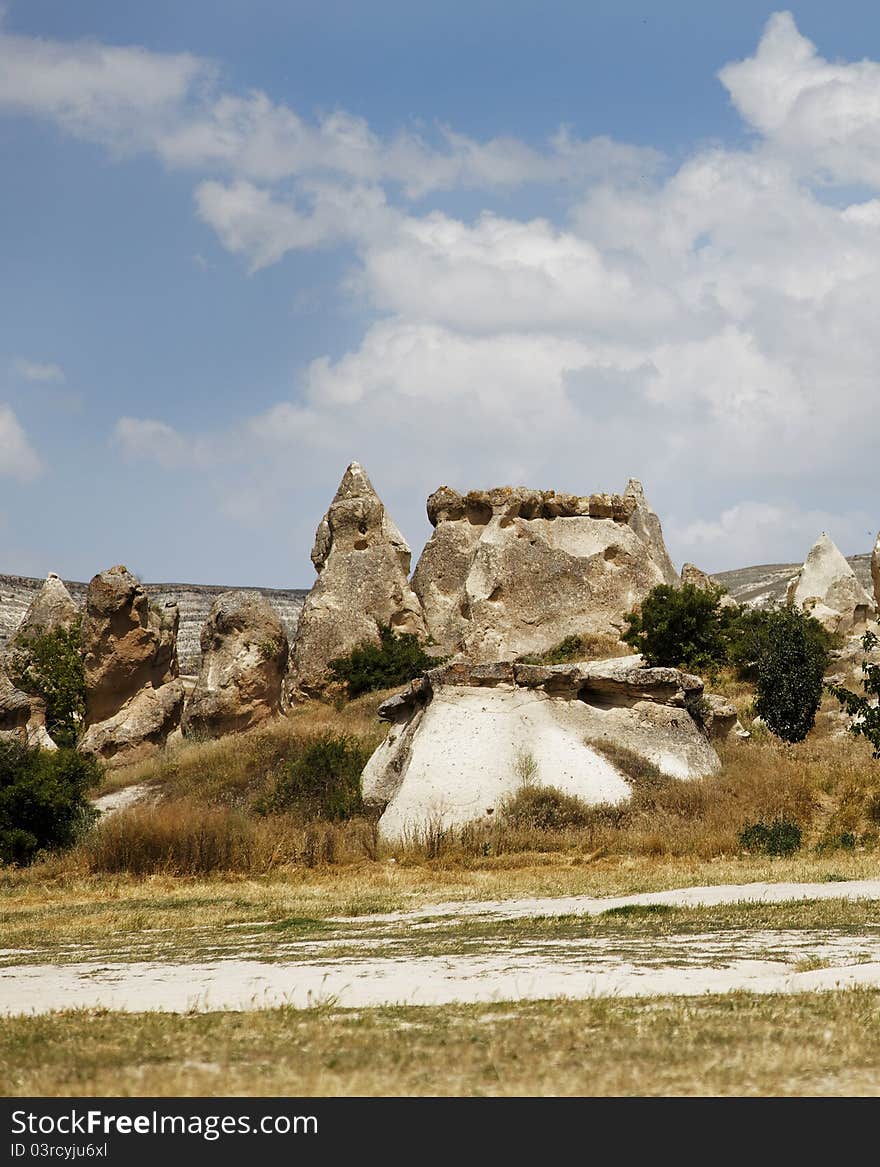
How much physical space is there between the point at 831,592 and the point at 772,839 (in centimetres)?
2804

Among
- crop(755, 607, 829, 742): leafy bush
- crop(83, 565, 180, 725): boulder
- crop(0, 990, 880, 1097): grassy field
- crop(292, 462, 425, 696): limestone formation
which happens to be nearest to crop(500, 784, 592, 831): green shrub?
crop(755, 607, 829, 742): leafy bush

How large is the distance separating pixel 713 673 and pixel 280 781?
46.9 feet

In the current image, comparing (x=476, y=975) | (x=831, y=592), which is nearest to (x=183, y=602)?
(x=831, y=592)

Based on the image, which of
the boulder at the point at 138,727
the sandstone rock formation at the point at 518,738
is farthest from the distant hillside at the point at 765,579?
the sandstone rock formation at the point at 518,738

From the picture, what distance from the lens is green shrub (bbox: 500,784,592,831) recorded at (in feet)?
53.6

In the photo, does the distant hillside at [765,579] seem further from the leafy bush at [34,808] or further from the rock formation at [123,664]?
the leafy bush at [34,808]

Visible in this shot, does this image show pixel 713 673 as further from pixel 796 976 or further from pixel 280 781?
pixel 796 976

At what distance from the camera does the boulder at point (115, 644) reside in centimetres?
3359

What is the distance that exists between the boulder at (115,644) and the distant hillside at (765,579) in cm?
3314

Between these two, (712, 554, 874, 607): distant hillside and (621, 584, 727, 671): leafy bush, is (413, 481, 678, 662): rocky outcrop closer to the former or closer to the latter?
(621, 584, 727, 671): leafy bush

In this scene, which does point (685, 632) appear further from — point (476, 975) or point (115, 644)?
point (476, 975)

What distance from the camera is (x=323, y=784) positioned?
65.4 feet

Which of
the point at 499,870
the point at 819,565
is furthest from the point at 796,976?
the point at 819,565

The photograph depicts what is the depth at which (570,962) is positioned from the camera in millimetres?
7336
